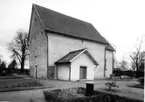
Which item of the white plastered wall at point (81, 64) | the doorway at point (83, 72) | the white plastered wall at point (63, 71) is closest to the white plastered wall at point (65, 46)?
the white plastered wall at point (63, 71)

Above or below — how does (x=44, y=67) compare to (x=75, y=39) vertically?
below

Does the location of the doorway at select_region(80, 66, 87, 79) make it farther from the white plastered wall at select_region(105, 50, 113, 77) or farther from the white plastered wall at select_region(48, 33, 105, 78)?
the white plastered wall at select_region(105, 50, 113, 77)

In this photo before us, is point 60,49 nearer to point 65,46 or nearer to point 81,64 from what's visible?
point 65,46

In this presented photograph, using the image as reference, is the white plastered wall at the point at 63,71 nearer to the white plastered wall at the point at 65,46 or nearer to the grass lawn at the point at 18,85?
the white plastered wall at the point at 65,46

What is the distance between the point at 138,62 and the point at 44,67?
40.5 meters

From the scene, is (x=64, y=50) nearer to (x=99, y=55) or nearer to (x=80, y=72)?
(x=80, y=72)

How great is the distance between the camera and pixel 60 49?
20.4 metres

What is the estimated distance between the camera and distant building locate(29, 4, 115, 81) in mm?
18594

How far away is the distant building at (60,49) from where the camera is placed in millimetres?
18594

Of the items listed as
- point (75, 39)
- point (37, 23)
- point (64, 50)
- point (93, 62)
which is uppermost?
point (37, 23)

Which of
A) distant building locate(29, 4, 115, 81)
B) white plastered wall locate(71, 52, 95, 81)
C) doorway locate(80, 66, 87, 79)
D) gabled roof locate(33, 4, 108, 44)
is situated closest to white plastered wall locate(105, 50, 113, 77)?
distant building locate(29, 4, 115, 81)

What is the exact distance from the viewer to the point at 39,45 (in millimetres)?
21625

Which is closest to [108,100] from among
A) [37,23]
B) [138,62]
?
[37,23]

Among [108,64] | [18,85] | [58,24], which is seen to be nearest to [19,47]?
[58,24]
